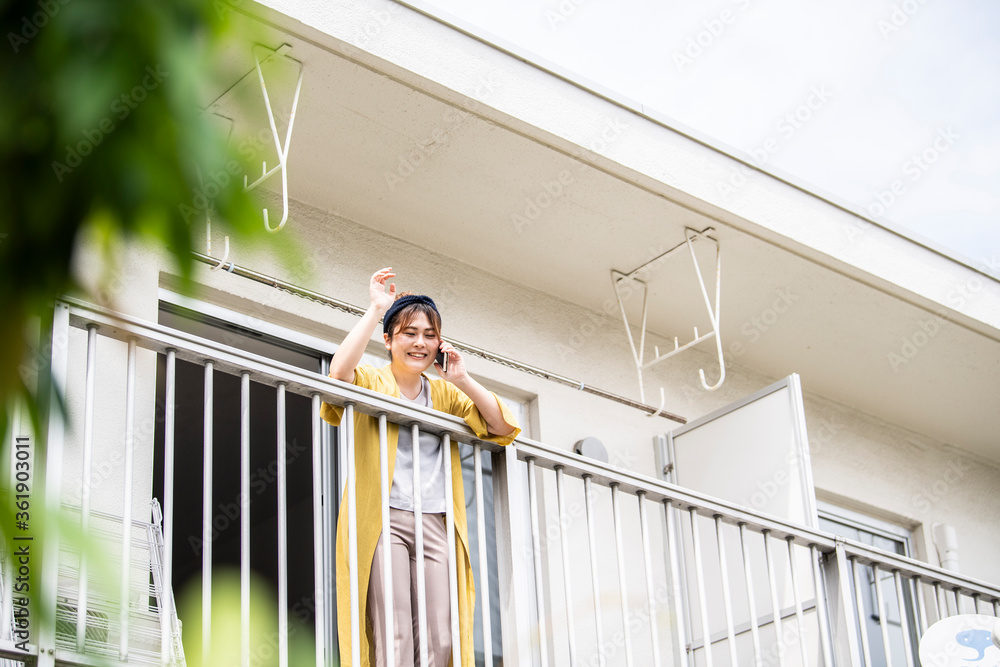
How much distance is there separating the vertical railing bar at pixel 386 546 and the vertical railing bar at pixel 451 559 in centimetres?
2

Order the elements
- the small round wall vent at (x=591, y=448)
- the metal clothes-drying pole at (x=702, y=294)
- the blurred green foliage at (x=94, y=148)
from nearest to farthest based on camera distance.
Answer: the blurred green foliage at (x=94, y=148) → the metal clothes-drying pole at (x=702, y=294) → the small round wall vent at (x=591, y=448)

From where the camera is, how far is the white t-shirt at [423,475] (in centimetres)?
338

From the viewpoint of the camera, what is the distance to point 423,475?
346 centimetres

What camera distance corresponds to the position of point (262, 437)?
6.54m

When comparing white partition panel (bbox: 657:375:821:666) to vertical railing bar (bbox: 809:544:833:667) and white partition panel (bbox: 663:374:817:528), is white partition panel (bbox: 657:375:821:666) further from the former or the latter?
vertical railing bar (bbox: 809:544:833:667)

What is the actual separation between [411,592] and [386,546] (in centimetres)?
31

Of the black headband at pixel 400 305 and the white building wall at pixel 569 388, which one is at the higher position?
the white building wall at pixel 569 388

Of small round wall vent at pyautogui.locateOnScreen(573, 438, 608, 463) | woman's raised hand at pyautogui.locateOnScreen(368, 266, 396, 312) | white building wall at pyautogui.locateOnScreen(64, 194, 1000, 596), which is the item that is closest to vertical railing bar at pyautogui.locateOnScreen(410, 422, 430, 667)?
woman's raised hand at pyautogui.locateOnScreen(368, 266, 396, 312)

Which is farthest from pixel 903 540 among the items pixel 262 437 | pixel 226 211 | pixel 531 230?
pixel 226 211

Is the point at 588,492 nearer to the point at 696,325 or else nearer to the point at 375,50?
the point at 375,50

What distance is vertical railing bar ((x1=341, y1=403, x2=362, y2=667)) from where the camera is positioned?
9.75ft

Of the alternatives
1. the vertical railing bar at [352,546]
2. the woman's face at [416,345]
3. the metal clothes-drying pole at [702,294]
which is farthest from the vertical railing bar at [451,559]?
the metal clothes-drying pole at [702,294]

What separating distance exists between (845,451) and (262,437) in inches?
128

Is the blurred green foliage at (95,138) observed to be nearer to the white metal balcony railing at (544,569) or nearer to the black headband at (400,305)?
the white metal balcony railing at (544,569)
